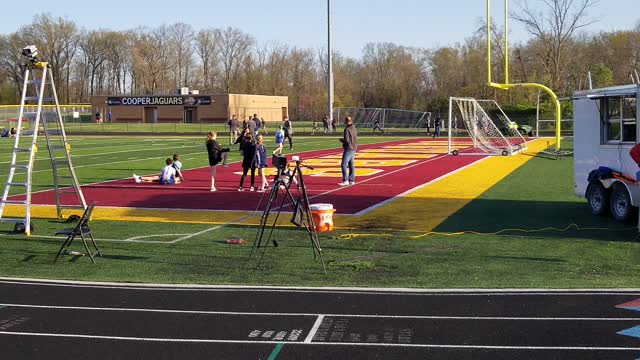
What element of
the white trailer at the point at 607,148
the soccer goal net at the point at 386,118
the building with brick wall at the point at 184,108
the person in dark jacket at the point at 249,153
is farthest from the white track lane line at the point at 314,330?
the building with brick wall at the point at 184,108

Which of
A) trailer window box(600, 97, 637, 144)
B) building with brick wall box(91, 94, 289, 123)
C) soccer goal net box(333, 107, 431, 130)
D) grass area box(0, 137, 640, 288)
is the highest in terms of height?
building with brick wall box(91, 94, 289, 123)

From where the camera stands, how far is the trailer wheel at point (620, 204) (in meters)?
13.3

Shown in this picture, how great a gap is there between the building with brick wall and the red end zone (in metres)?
60.2

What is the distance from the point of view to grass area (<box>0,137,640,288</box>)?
10.0 meters

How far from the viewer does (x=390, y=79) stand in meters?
102

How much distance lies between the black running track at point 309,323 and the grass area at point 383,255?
673 mm

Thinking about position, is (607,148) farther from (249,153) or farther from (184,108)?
(184,108)

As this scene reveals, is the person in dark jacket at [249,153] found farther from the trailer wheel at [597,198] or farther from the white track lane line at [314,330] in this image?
the white track lane line at [314,330]

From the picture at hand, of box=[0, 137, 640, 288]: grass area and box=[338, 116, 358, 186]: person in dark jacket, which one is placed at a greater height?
box=[338, 116, 358, 186]: person in dark jacket

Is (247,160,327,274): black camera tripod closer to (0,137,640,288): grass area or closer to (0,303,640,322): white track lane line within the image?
(0,137,640,288): grass area

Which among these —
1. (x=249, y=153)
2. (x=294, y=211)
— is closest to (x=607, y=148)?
(x=294, y=211)

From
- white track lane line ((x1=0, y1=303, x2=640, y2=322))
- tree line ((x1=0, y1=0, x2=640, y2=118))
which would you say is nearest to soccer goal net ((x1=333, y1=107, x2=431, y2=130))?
tree line ((x1=0, y1=0, x2=640, y2=118))

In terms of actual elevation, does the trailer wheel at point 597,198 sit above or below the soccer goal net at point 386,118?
below

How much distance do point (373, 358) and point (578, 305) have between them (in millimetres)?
2903
